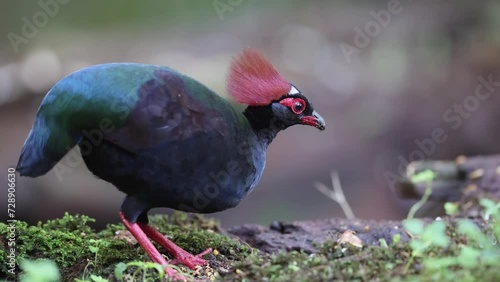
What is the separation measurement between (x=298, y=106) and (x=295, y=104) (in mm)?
33

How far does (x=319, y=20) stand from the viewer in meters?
12.1

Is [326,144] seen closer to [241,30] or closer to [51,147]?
[241,30]

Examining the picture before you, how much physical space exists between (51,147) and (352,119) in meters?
7.42

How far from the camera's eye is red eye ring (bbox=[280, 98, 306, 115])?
14.2ft

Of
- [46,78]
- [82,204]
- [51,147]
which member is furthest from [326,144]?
[51,147]

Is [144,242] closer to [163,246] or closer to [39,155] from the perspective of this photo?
[163,246]

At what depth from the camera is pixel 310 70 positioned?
35.9ft

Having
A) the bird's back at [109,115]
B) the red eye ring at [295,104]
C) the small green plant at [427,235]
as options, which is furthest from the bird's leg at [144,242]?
the small green plant at [427,235]

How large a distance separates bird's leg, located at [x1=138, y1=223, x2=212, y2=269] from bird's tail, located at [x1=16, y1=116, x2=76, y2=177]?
78 cm
